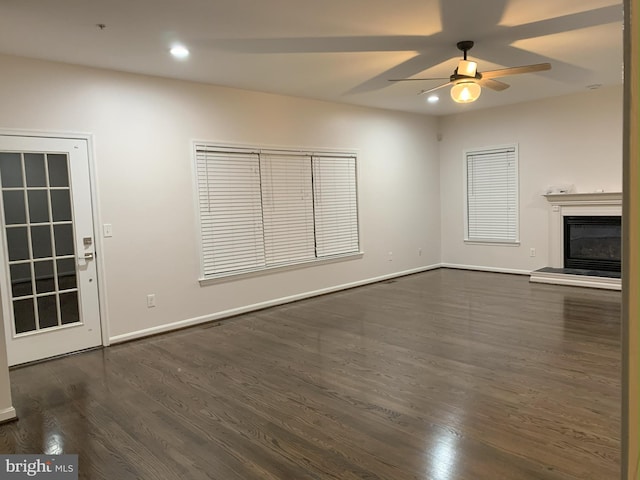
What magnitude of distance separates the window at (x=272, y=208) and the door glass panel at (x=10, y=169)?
1.77 m

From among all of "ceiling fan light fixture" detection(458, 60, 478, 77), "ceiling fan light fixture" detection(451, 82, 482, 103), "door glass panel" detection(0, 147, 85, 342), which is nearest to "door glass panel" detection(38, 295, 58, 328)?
"door glass panel" detection(0, 147, 85, 342)

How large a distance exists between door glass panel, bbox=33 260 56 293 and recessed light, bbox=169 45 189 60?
2235 mm

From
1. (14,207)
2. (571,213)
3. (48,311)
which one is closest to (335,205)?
(571,213)

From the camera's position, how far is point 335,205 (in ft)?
22.7

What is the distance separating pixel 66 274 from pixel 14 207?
0.76 m

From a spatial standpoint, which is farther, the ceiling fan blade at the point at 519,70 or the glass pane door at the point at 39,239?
the glass pane door at the point at 39,239

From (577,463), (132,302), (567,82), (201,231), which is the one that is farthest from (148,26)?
(567,82)

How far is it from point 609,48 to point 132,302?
17.8 feet

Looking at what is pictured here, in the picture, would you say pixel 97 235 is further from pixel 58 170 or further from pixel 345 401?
pixel 345 401

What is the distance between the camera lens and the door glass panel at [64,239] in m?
4.36

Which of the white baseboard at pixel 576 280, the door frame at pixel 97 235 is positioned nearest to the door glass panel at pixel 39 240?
the door frame at pixel 97 235

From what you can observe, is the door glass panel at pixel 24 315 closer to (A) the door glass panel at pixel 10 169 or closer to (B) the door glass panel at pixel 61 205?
(B) the door glass panel at pixel 61 205

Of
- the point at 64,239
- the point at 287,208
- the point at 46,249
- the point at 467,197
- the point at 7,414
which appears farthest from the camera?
the point at 467,197

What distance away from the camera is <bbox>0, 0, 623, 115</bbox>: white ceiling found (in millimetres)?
3324
